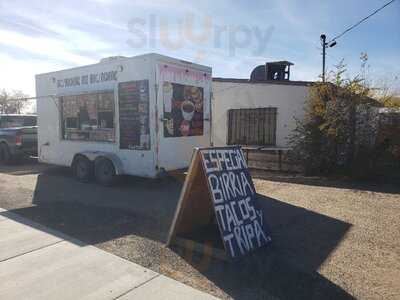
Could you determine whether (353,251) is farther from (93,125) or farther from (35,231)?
(93,125)

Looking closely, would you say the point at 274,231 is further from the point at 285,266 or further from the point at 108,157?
the point at 108,157

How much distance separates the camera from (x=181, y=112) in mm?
8375

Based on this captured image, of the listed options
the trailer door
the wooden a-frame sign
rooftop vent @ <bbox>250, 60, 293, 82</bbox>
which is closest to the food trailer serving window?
the trailer door

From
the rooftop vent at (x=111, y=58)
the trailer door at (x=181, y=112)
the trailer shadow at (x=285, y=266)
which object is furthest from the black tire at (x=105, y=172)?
the trailer shadow at (x=285, y=266)

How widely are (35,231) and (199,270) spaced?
9.03 ft

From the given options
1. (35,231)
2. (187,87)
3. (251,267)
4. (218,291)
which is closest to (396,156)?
(187,87)

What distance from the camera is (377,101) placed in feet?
32.6

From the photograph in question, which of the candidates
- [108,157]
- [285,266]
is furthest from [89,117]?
[285,266]

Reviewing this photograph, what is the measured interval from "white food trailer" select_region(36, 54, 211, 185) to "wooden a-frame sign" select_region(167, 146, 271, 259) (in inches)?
119

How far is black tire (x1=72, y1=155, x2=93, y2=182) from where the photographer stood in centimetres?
909

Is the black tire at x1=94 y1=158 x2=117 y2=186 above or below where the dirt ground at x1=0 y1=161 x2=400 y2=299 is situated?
above

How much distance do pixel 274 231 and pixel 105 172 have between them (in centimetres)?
484

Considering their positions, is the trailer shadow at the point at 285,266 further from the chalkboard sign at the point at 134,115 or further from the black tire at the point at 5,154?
the black tire at the point at 5,154

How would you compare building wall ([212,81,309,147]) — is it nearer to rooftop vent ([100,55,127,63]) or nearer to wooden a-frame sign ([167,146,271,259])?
rooftop vent ([100,55,127,63])
